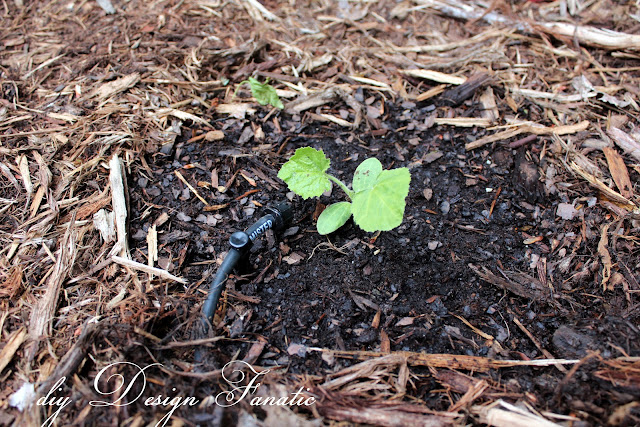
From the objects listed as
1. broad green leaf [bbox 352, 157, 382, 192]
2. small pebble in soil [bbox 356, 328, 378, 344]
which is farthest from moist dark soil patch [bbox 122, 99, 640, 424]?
broad green leaf [bbox 352, 157, 382, 192]

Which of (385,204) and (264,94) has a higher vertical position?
(264,94)

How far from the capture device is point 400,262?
71.8 inches

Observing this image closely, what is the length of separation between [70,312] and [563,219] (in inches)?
83.2

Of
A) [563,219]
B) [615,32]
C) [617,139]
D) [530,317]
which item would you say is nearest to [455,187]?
[563,219]

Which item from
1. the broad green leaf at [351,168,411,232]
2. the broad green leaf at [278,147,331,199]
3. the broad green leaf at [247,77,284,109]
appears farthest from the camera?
the broad green leaf at [247,77,284,109]

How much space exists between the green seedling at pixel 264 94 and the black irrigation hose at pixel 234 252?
2.62 feet

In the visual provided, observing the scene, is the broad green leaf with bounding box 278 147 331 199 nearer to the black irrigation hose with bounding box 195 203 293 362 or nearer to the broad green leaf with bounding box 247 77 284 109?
the black irrigation hose with bounding box 195 203 293 362

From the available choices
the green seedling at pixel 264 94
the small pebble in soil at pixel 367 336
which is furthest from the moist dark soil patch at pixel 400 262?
the green seedling at pixel 264 94

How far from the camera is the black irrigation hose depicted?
1.54 m

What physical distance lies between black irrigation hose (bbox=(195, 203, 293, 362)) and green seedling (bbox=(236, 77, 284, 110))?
799 mm

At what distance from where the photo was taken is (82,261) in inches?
68.3

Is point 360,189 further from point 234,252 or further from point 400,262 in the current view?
point 234,252

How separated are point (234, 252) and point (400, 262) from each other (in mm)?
700

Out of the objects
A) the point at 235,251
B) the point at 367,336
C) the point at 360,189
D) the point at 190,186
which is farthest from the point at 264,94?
the point at 367,336
